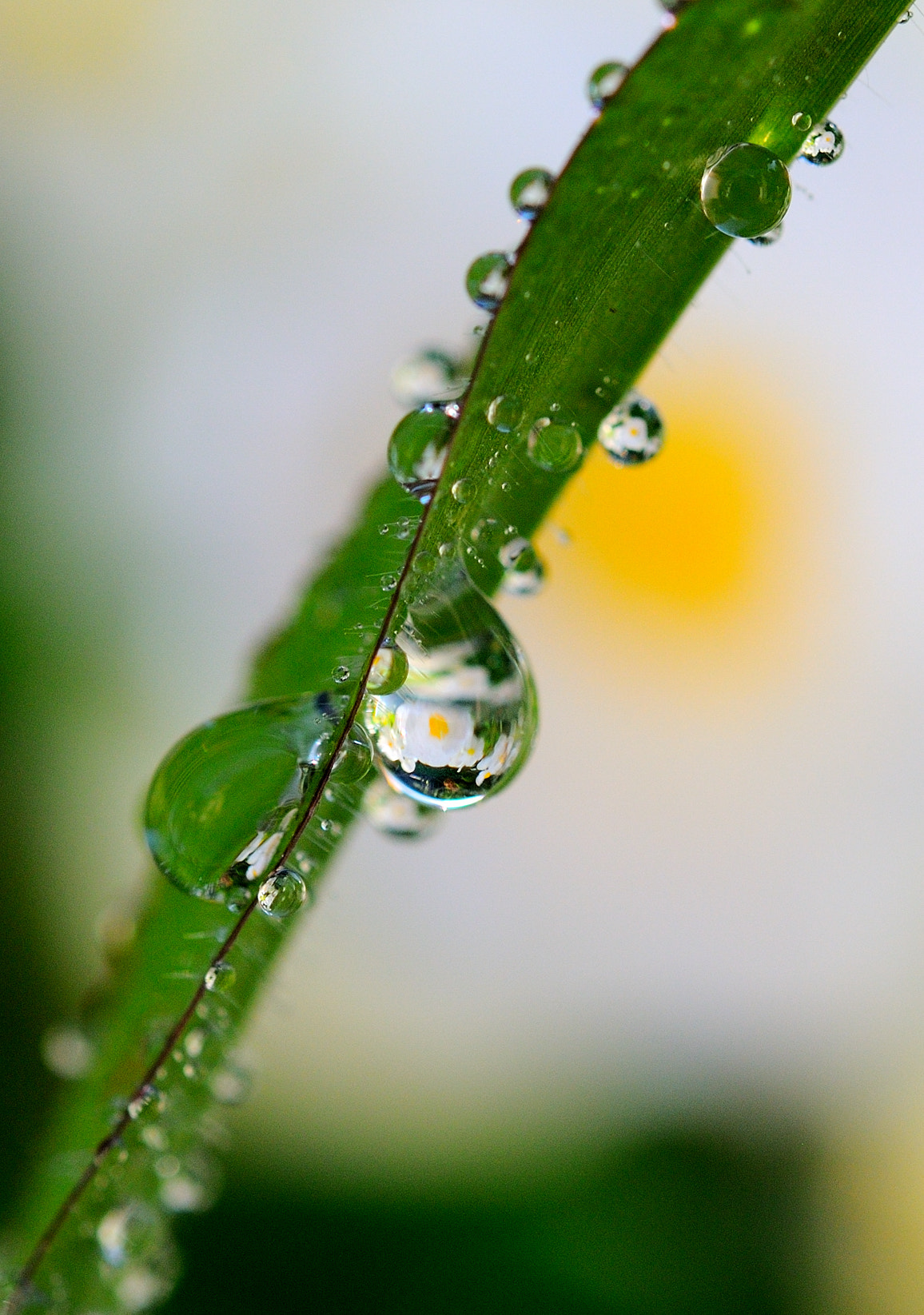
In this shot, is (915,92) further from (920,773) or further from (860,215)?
(920,773)

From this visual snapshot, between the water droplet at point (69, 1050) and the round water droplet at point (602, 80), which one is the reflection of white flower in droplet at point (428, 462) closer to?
the round water droplet at point (602, 80)

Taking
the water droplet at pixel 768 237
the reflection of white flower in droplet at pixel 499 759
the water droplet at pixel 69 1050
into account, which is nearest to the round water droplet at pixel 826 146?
the water droplet at pixel 768 237

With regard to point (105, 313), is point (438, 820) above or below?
below

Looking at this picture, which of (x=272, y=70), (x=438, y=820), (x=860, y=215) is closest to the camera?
(x=438, y=820)

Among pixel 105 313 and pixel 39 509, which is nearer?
pixel 39 509

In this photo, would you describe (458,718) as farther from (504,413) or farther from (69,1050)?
(69,1050)

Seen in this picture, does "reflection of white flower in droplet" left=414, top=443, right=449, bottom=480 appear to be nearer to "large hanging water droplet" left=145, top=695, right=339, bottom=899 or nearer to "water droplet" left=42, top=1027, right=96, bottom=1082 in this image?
"large hanging water droplet" left=145, top=695, right=339, bottom=899

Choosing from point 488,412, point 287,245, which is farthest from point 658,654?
point 488,412

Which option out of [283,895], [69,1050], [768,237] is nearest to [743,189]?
[768,237]
